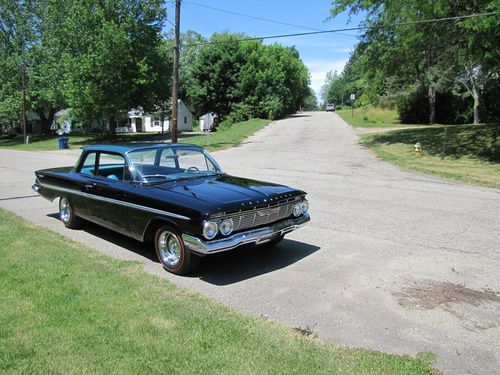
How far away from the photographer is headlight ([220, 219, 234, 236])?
195 inches

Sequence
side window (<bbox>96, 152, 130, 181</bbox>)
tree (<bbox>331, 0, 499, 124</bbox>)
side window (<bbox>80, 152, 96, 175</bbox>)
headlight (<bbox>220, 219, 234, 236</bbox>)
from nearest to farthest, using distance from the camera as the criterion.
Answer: headlight (<bbox>220, 219, 234, 236</bbox>) → side window (<bbox>96, 152, 130, 181</bbox>) → side window (<bbox>80, 152, 96, 175</bbox>) → tree (<bbox>331, 0, 499, 124</bbox>)

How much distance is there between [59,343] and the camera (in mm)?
3455

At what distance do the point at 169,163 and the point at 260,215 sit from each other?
74.1 inches

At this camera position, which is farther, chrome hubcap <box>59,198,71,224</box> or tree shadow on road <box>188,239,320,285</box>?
chrome hubcap <box>59,198,71,224</box>

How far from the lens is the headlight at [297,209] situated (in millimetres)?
5922

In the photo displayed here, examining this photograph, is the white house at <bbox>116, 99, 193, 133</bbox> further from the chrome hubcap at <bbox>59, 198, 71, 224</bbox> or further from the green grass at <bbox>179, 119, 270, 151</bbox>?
the chrome hubcap at <bbox>59, 198, 71, 224</bbox>

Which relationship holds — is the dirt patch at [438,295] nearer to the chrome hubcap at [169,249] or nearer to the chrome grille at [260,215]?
the chrome grille at [260,215]

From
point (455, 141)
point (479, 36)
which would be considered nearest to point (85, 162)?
point (479, 36)

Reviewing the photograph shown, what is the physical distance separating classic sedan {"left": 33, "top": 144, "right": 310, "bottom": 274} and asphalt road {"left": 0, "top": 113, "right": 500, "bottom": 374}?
1.40 ft

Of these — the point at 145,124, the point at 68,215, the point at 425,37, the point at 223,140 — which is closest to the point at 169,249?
the point at 68,215

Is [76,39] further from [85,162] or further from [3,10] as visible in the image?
[85,162]

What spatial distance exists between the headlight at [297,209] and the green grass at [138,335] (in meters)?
1.91

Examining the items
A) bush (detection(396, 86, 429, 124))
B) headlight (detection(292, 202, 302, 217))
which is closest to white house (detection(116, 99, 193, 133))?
bush (detection(396, 86, 429, 124))

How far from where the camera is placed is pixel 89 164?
23.5 ft
